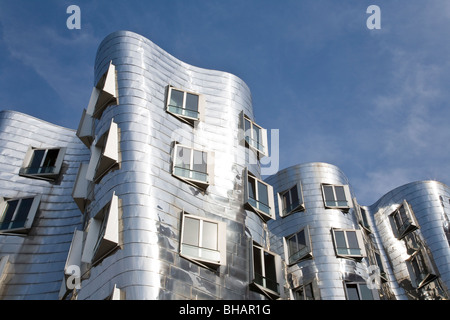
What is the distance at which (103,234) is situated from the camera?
17656mm

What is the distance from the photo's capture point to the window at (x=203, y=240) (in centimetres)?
1861

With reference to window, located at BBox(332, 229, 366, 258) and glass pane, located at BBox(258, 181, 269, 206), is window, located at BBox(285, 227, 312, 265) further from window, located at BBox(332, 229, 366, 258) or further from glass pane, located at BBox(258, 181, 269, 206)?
glass pane, located at BBox(258, 181, 269, 206)

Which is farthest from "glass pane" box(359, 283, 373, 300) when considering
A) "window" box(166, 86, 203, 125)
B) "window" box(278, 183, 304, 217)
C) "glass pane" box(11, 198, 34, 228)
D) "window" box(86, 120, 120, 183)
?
"glass pane" box(11, 198, 34, 228)

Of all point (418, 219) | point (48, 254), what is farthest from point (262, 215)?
point (418, 219)

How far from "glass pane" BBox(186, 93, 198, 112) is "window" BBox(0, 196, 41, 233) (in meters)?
9.30

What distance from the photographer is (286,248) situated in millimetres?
31812

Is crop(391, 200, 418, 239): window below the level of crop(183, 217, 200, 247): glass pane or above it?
above

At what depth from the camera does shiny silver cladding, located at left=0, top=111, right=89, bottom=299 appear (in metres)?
22.0

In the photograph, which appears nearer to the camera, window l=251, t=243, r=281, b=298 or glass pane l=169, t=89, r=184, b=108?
window l=251, t=243, r=281, b=298

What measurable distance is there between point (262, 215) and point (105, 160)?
311 inches

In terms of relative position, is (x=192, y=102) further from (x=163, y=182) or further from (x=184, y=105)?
(x=163, y=182)

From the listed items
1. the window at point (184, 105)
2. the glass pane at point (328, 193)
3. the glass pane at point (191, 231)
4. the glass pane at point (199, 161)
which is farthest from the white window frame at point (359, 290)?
the window at point (184, 105)

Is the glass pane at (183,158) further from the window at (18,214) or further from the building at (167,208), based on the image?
the window at (18,214)
